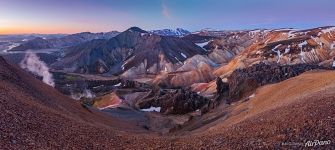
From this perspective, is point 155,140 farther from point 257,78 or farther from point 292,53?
point 292,53

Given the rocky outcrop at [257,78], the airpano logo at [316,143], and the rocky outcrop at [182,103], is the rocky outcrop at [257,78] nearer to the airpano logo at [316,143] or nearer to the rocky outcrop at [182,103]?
the rocky outcrop at [182,103]

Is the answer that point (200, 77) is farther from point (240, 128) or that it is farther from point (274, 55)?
point (240, 128)

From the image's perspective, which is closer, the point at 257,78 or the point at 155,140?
the point at 155,140

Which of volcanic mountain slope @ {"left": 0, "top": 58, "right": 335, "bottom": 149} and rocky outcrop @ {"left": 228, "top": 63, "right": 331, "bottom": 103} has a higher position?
volcanic mountain slope @ {"left": 0, "top": 58, "right": 335, "bottom": 149}

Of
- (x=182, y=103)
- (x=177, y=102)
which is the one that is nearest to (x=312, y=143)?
(x=182, y=103)

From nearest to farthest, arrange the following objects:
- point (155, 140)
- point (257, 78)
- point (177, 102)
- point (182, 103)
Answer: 1. point (155, 140)
2. point (257, 78)
3. point (182, 103)
4. point (177, 102)

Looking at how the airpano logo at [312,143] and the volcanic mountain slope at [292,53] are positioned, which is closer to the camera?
the airpano logo at [312,143]

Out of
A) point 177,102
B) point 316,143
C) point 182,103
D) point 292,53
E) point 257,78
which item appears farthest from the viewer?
point 292,53

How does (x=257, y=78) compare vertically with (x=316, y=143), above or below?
below

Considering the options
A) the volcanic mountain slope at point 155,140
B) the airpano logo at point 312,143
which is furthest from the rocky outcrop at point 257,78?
the airpano logo at point 312,143

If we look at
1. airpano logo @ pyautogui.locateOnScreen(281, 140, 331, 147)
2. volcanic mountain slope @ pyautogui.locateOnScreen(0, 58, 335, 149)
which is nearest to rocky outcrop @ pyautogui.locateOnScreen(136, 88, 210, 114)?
volcanic mountain slope @ pyautogui.locateOnScreen(0, 58, 335, 149)

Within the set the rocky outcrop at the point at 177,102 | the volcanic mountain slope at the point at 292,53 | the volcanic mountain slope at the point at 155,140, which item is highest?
the volcanic mountain slope at the point at 155,140

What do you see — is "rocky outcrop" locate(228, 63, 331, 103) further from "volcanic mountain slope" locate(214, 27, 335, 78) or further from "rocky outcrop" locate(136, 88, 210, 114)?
"volcanic mountain slope" locate(214, 27, 335, 78)
